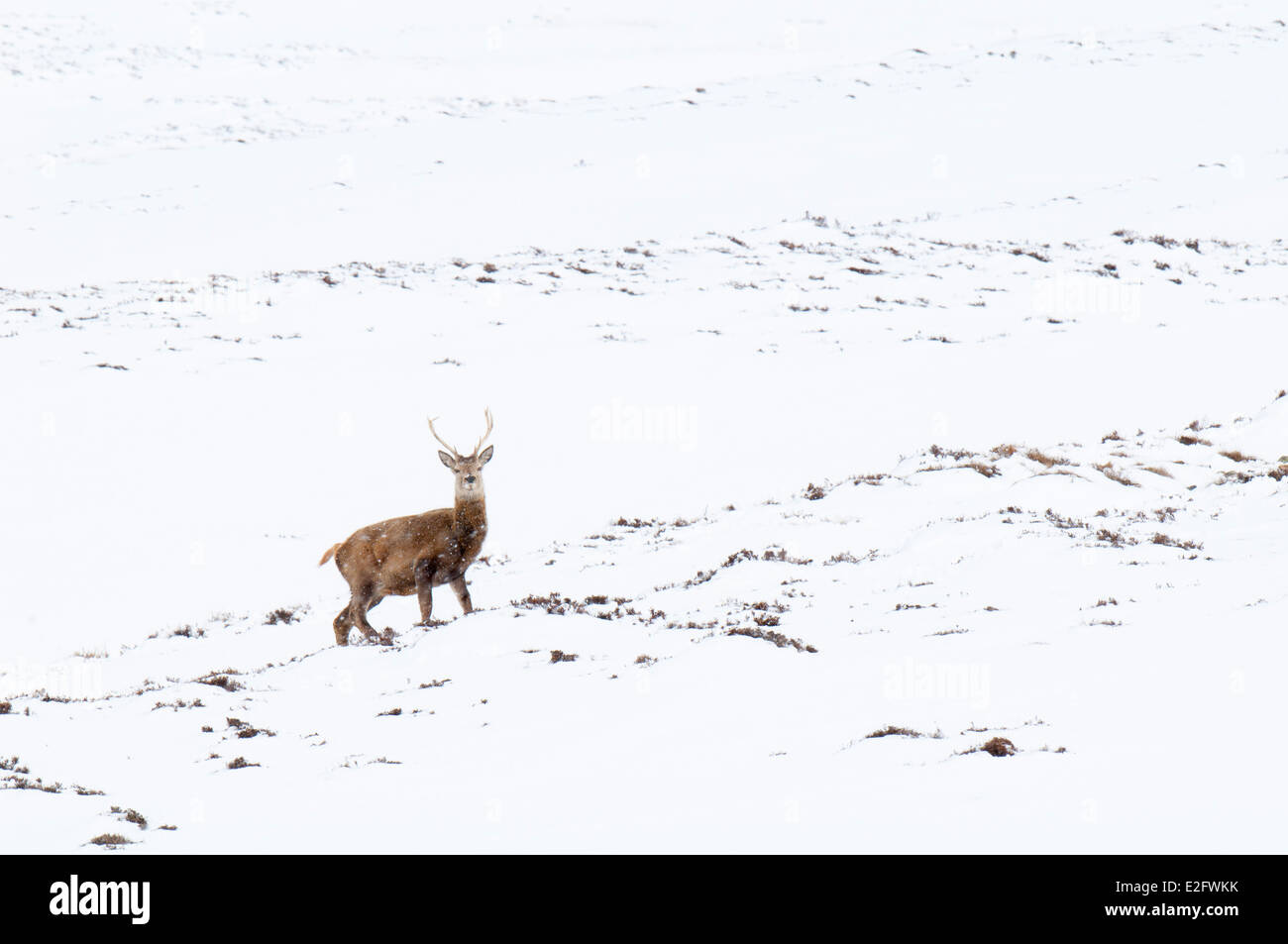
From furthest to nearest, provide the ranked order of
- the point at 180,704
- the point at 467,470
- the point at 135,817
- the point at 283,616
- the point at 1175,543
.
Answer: the point at 283,616 < the point at 1175,543 < the point at 467,470 < the point at 180,704 < the point at 135,817

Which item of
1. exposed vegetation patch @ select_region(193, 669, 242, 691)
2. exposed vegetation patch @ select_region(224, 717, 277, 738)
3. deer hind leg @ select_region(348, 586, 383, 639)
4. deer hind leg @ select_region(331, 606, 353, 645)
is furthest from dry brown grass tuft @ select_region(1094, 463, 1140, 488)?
exposed vegetation patch @ select_region(224, 717, 277, 738)

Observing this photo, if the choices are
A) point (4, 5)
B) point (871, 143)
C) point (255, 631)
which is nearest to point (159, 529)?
point (255, 631)

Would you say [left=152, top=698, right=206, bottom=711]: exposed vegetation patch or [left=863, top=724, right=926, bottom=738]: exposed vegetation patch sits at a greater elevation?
[left=863, top=724, right=926, bottom=738]: exposed vegetation patch

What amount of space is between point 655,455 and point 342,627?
11.1 m

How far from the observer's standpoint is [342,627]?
41.0ft

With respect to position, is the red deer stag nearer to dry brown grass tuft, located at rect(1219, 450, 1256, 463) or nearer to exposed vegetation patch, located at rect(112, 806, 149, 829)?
exposed vegetation patch, located at rect(112, 806, 149, 829)

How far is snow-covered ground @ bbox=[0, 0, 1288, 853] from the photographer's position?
7.79m

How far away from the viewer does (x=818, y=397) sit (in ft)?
85.8

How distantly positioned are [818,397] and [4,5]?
2654 inches

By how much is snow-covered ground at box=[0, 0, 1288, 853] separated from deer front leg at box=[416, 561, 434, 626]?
0.48m

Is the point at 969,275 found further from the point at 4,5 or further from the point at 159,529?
the point at 4,5

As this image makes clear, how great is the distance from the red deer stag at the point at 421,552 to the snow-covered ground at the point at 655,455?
567mm

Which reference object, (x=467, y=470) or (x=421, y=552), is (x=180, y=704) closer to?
(x=421, y=552)

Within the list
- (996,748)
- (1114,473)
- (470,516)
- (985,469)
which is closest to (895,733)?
(996,748)
